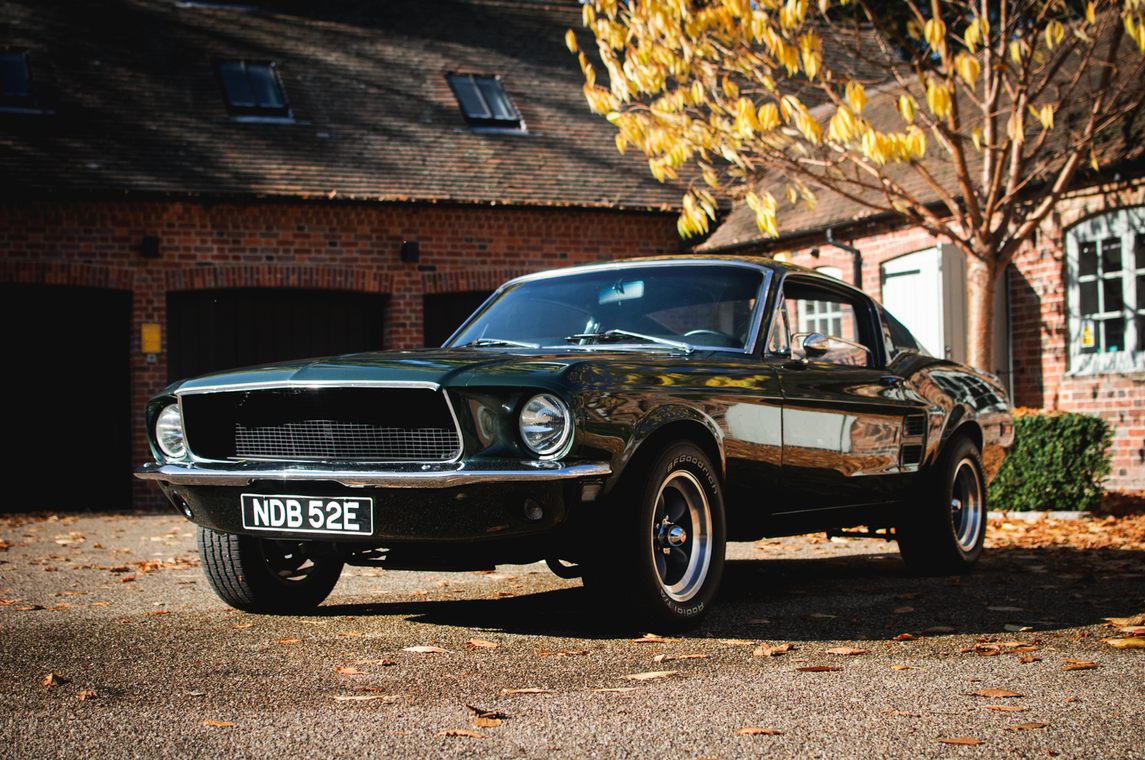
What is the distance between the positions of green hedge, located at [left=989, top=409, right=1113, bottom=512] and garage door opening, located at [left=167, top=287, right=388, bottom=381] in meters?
7.35

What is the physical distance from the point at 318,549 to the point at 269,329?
9627 mm

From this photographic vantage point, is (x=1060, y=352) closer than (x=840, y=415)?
No

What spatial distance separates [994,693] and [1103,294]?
28.7 ft

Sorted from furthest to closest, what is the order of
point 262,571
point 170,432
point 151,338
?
point 151,338 → point 262,571 → point 170,432

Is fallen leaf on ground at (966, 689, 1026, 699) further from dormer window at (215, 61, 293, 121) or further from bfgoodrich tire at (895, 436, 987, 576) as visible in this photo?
dormer window at (215, 61, 293, 121)

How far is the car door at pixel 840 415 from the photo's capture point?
4965 mm

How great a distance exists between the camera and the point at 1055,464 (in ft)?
30.5

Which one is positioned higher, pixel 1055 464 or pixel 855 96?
pixel 855 96

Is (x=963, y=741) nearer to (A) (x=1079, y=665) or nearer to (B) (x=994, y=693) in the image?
(B) (x=994, y=693)

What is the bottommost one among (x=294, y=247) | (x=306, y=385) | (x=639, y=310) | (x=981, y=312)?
(x=306, y=385)

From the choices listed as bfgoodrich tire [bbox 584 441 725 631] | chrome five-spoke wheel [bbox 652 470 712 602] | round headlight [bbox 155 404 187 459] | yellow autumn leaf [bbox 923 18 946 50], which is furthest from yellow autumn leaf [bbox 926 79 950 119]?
round headlight [bbox 155 404 187 459]

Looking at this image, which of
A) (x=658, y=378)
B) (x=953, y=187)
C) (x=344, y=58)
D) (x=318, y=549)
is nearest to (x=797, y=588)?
(x=658, y=378)

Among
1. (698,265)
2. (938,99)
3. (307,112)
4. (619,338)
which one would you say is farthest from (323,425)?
(307,112)

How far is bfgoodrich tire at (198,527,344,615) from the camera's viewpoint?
15.4 feet
